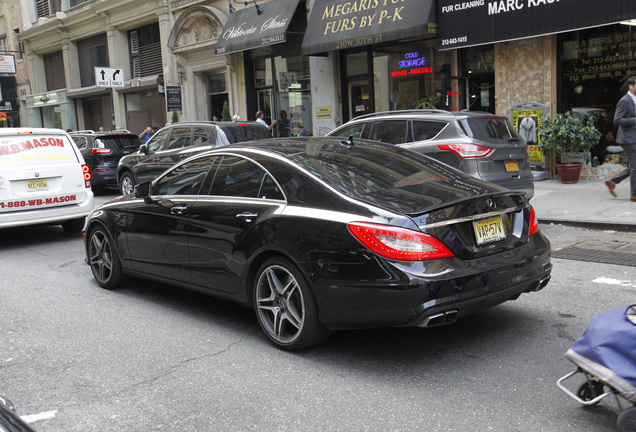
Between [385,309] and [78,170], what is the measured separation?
721cm

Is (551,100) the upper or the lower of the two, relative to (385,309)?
upper

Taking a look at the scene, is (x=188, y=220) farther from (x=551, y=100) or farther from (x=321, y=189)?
(x=551, y=100)

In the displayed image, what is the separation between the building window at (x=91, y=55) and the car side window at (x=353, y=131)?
20588 millimetres

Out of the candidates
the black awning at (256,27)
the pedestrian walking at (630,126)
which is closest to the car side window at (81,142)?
the black awning at (256,27)

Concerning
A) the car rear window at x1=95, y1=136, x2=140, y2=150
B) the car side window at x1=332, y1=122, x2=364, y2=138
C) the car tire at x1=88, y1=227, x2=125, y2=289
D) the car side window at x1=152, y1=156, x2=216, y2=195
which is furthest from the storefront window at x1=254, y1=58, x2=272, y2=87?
the car side window at x1=152, y1=156, x2=216, y2=195

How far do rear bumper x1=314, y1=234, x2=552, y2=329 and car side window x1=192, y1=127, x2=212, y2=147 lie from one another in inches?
343

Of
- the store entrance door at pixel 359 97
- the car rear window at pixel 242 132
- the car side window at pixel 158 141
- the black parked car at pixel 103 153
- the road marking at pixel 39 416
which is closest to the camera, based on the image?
the road marking at pixel 39 416

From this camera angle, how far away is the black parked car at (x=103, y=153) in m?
16.0

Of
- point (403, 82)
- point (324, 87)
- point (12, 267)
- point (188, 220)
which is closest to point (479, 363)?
point (188, 220)

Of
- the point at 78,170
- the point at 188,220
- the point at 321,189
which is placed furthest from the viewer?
the point at 78,170

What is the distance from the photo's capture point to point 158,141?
1353 centimetres

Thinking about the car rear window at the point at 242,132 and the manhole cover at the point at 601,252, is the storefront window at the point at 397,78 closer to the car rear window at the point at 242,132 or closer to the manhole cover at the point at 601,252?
the car rear window at the point at 242,132

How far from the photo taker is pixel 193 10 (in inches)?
856

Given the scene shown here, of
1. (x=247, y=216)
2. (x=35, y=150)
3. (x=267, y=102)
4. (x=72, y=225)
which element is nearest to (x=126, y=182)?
(x=72, y=225)
